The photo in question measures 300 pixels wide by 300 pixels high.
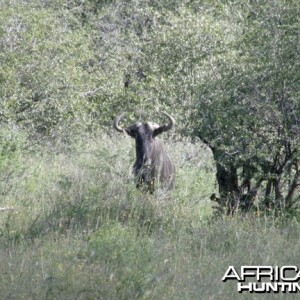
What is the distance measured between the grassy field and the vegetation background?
0.02m

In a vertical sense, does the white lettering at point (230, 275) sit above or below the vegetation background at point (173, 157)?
below

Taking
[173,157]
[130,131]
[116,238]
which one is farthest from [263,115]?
[173,157]

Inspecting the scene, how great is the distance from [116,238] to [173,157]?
771 centimetres

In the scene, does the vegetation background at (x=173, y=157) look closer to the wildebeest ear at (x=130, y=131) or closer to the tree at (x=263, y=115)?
the tree at (x=263, y=115)

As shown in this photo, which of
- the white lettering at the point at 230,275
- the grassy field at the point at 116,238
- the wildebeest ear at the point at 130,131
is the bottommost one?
the white lettering at the point at 230,275

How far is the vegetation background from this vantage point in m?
7.53

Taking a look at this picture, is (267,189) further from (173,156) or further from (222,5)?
(222,5)

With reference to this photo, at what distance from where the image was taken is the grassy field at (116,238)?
277 inches

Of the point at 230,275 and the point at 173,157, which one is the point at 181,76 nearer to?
the point at 173,157

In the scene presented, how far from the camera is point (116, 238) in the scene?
8.12m

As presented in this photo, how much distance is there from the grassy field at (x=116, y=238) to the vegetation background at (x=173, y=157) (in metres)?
0.02

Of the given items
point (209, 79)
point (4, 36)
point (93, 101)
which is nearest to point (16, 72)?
point (4, 36)

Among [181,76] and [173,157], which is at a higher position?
[181,76]

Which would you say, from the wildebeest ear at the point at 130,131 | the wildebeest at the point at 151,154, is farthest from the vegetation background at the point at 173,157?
the wildebeest ear at the point at 130,131
